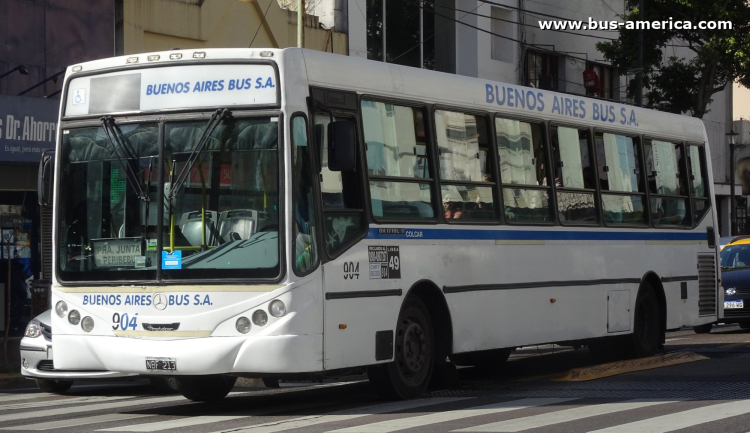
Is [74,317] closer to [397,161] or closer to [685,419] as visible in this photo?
[397,161]

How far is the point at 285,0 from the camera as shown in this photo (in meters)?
26.7

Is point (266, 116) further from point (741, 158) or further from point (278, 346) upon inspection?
point (741, 158)

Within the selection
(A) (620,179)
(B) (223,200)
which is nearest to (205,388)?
(B) (223,200)

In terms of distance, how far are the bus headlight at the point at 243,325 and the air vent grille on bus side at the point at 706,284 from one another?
932cm

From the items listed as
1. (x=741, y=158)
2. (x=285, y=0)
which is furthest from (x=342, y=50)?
(x=741, y=158)

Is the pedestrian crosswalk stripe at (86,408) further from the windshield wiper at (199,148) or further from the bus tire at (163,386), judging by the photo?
the windshield wiper at (199,148)

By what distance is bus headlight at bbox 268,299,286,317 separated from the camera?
30.9 feet

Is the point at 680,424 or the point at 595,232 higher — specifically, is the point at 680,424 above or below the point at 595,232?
below

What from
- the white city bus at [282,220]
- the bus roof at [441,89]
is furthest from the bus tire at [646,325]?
the white city bus at [282,220]

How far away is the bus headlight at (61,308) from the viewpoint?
33.7ft

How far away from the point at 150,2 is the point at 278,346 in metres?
13.8

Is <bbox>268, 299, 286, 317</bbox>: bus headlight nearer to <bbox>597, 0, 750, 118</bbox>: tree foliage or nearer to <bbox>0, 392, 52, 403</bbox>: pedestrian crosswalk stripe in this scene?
<bbox>0, 392, 52, 403</bbox>: pedestrian crosswalk stripe

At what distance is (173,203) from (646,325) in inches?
317

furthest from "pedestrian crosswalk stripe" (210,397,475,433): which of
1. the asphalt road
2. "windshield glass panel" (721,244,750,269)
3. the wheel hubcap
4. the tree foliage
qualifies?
the tree foliage
